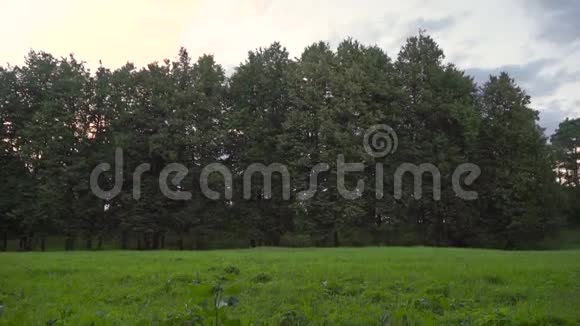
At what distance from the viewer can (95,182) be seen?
1709 inches

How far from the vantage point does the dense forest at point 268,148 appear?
142 ft

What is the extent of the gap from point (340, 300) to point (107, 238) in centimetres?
3953

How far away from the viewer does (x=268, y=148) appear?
47.0m

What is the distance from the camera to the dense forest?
43.2 meters

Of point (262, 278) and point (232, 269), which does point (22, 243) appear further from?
point (262, 278)

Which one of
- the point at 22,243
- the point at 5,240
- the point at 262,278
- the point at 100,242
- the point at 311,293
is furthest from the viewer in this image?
the point at 22,243

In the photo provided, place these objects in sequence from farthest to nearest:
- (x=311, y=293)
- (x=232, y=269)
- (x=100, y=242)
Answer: (x=100, y=242), (x=232, y=269), (x=311, y=293)

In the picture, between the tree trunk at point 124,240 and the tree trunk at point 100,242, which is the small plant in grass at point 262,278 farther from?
the tree trunk at point 100,242

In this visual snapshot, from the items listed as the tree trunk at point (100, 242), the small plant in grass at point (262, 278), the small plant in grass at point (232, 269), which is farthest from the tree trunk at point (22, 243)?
the small plant in grass at point (262, 278)

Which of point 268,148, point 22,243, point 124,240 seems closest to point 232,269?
point 268,148

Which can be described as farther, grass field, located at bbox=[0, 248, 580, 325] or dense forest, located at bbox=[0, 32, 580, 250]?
dense forest, located at bbox=[0, 32, 580, 250]

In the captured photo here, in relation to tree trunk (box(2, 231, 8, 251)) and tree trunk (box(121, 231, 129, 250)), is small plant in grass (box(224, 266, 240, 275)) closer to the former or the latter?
tree trunk (box(121, 231, 129, 250))

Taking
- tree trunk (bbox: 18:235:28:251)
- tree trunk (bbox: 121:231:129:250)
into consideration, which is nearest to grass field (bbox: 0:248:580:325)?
tree trunk (bbox: 121:231:129:250)

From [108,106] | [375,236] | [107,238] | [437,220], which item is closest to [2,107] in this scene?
[108,106]
